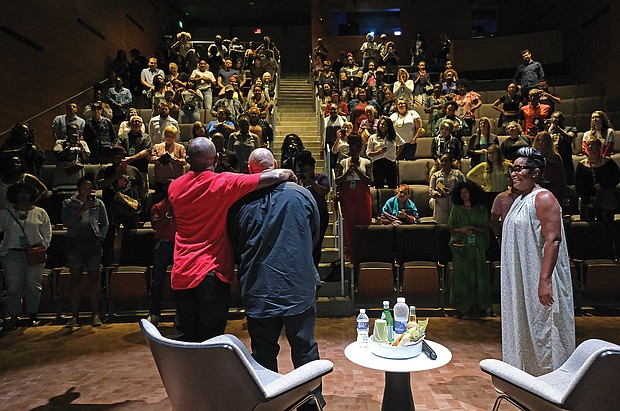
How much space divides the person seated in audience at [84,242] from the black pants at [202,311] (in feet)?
9.22

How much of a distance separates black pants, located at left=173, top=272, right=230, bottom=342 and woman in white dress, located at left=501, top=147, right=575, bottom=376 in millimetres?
1646

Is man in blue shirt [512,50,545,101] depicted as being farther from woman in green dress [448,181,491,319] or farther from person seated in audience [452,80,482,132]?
woman in green dress [448,181,491,319]

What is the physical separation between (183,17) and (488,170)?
15.6 meters

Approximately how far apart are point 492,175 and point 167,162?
3673 mm

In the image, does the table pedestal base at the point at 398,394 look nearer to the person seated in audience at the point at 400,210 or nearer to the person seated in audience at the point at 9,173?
the person seated in audience at the point at 400,210

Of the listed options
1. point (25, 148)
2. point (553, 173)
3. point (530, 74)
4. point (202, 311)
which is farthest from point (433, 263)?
point (530, 74)

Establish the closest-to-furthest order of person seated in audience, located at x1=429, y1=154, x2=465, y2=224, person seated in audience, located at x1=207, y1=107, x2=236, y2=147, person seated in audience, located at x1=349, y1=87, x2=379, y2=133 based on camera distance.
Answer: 1. person seated in audience, located at x1=429, y1=154, x2=465, y2=224
2. person seated in audience, located at x1=207, y1=107, x2=236, y2=147
3. person seated in audience, located at x1=349, y1=87, x2=379, y2=133

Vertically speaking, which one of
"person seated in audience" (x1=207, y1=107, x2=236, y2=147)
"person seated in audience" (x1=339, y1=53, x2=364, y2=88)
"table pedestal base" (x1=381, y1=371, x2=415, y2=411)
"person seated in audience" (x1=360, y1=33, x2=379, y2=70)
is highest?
"person seated in audience" (x1=360, y1=33, x2=379, y2=70)

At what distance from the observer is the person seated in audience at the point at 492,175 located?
19.2ft

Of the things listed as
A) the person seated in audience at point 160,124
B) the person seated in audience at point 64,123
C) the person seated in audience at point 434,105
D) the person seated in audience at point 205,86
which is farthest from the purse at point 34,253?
the person seated in audience at point 434,105

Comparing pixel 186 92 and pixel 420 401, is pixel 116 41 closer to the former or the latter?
pixel 186 92

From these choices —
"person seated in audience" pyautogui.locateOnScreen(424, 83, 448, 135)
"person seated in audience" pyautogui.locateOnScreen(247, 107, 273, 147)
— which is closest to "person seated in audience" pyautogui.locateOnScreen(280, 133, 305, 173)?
"person seated in audience" pyautogui.locateOnScreen(247, 107, 273, 147)

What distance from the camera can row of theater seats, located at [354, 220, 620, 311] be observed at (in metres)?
5.46

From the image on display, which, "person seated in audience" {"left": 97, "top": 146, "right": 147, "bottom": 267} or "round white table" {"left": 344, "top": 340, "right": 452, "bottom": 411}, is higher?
"person seated in audience" {"left": 97, "top": 146, "right": 147, "bottom": 267}
